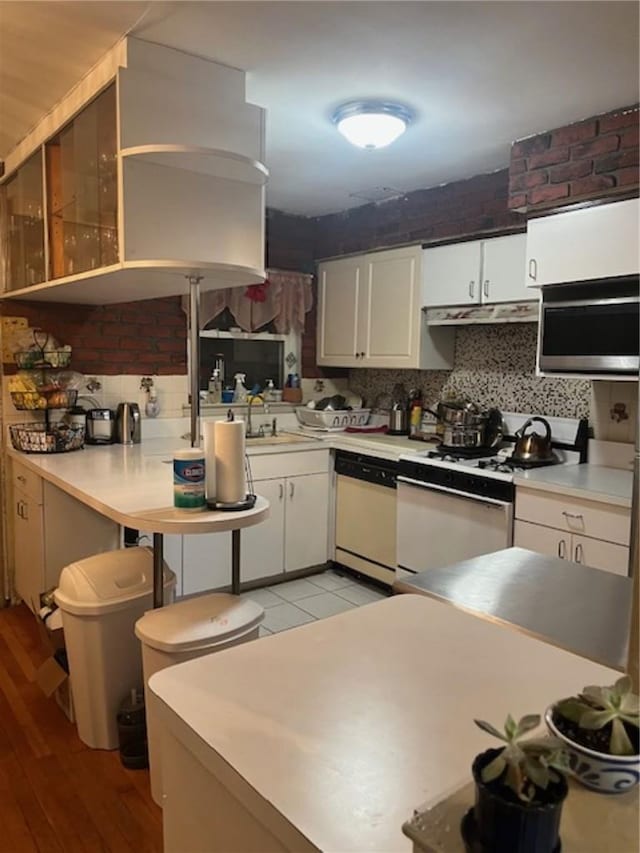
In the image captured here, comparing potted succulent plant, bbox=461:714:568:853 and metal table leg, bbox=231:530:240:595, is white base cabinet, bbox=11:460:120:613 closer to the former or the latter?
metal table leg, bbox=231:530:240:595

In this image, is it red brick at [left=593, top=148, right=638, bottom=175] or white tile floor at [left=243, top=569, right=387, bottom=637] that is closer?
red brick at [left=593, top=148, right=638, bottom=175]

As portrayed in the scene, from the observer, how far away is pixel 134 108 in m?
2.18

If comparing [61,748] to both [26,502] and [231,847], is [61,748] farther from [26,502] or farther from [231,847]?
[231,847]

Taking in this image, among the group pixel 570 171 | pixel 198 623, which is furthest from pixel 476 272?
pixel 198 623

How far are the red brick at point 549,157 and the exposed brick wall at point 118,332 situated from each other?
7.45 feet

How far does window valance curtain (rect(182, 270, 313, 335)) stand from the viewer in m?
4.32

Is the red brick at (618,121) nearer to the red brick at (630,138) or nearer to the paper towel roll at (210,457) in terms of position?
the red brick at (630,138)

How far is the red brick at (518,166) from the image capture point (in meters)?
2.98

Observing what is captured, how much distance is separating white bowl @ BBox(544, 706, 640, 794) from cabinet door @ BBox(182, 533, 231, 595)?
300 centimetres

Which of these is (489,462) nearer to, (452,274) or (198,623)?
(452,274)

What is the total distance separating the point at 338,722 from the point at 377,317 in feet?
11.6

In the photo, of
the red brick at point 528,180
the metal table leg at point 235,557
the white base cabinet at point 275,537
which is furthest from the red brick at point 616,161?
the white base cabinet at point 275,537

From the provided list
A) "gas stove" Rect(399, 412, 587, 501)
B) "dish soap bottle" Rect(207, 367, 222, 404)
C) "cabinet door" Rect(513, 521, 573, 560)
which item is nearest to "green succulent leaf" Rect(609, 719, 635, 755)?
"cabinet door" Rect(513, 521, 573, 560)

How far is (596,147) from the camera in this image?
2686 millimetres
